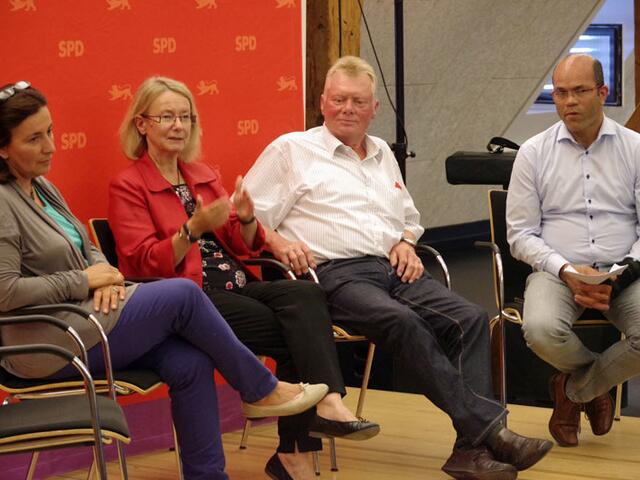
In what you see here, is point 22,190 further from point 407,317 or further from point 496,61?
point 496,61

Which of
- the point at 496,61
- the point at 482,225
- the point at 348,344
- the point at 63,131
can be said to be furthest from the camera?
the point at 482,225

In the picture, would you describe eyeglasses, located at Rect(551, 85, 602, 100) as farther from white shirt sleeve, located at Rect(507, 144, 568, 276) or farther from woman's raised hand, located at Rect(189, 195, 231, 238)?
woman's raised hand, located at Rect(189, 195, 231, 238)

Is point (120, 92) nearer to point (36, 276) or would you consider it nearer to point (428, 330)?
point (36, 276)

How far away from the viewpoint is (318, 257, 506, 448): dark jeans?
3.93m

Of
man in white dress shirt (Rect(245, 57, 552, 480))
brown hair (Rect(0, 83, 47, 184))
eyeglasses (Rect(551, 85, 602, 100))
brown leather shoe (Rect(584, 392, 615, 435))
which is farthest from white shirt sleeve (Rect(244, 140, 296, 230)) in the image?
brown leather shoe (Rect(584, 392, 615, 435))

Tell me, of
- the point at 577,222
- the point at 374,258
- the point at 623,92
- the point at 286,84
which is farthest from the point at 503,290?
the point at 623,92

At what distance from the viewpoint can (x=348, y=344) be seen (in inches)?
208

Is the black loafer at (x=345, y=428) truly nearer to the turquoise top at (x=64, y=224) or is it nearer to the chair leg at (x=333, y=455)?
the chair leg at (x=333, y=455)

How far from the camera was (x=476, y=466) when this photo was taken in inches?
155

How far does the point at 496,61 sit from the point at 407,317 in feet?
17.3

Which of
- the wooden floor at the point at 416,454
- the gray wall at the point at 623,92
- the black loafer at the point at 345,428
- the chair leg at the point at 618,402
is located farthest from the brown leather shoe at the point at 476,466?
the gray wall at the point at 623,92

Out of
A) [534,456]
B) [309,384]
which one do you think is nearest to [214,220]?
[309,384]

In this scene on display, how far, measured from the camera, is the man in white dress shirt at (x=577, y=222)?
4289 millimetres

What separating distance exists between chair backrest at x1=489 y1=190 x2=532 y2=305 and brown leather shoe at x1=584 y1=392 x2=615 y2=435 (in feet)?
1.59
